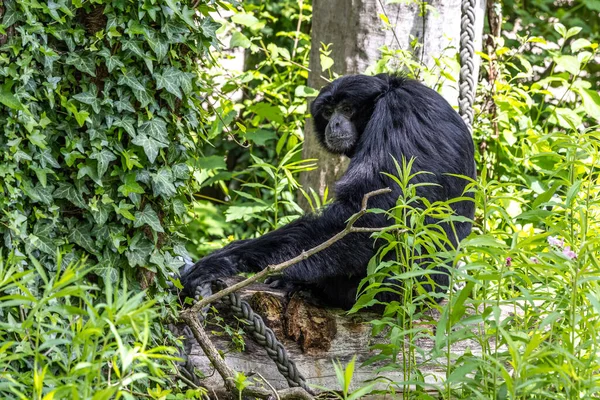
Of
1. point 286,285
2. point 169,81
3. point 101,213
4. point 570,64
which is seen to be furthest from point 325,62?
point 101,213

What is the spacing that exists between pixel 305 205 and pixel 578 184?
12.2 ft

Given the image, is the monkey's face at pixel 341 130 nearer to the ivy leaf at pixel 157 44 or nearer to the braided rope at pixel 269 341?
the braided rope at pixel 269 341

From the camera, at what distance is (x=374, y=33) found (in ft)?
21.2

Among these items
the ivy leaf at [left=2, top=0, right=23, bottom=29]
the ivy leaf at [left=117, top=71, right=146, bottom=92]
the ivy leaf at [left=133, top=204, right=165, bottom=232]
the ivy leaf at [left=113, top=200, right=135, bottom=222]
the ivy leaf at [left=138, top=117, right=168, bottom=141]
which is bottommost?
the ivy leaf at [left=133, top=204, right=165, bottom=232]

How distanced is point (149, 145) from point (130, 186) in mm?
224

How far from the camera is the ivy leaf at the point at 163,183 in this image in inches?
151

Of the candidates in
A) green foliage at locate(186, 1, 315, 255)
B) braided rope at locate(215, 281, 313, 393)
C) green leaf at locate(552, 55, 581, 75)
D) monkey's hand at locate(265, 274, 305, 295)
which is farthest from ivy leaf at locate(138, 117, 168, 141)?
green leaf at locate(552, 55, 581, 75)

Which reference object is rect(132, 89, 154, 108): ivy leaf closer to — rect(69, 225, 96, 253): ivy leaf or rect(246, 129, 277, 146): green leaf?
rect(69, 225, 96, 253): ivy leaf

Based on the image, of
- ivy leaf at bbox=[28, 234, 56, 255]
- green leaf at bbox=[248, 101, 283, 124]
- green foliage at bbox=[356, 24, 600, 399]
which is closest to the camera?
green foliage at bbox=[356, 24, 600, 399]

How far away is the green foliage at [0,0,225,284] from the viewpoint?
3473 millimetres

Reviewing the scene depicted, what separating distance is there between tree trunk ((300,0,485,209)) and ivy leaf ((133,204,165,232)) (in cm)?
301

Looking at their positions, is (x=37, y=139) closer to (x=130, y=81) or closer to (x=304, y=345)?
(x=130, y=81)

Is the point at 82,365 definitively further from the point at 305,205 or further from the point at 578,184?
the point at 305,205

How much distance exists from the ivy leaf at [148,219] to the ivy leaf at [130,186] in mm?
132
